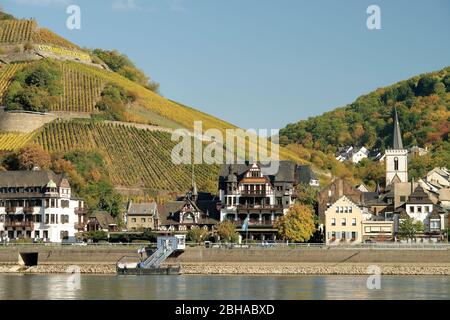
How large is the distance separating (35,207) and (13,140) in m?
34.0

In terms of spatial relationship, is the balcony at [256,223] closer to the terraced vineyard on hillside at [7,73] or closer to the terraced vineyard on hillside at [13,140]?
the terraced vineyard on hillside at [13,140]

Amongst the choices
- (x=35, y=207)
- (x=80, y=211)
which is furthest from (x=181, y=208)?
(x=35, y=207)

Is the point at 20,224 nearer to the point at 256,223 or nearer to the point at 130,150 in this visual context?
the point at 256,223

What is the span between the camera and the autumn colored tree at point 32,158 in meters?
Answer: 125

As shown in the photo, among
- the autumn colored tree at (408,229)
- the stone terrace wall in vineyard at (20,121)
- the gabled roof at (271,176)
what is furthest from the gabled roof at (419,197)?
the stone terrace wall in vineyard at (20,121)

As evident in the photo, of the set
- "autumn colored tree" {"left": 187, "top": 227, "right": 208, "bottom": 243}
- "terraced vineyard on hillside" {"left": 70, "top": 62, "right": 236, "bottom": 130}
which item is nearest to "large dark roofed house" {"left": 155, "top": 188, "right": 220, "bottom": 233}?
"autumn colored tree" {"left": 187, "top": 227, "right": 208, "bottom": 243}

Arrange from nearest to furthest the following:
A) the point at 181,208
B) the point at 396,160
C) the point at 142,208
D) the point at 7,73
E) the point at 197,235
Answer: the point at 197,235, the point at 181,208, the point at 142,208, the point at 396,160, the point at 7,73

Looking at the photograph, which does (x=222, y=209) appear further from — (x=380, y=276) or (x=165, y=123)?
(x=165, y=123)

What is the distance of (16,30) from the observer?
189250 millimetres

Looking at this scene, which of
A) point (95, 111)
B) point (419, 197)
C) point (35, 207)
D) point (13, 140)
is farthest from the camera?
point (95, 111)

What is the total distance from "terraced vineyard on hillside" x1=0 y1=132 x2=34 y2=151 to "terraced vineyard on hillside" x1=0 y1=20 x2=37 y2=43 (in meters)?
39.0

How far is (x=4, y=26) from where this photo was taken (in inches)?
→ 7544

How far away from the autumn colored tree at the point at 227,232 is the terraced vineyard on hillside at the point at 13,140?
3845cm
